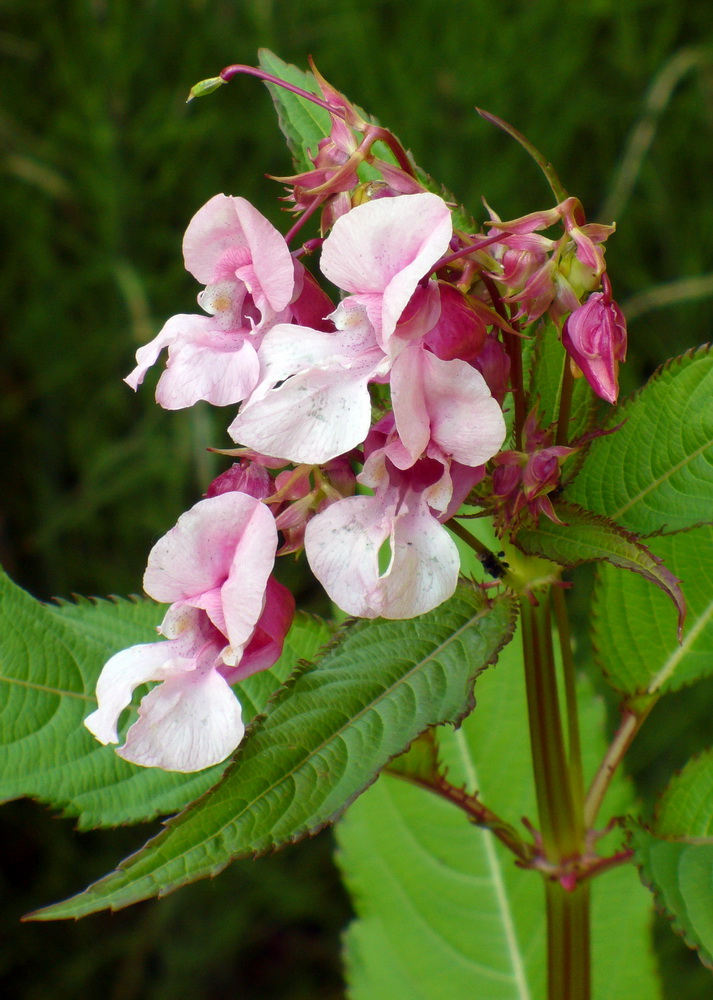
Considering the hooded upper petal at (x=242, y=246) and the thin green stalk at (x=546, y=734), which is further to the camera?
the thin green stalk at (x=546, y=734)

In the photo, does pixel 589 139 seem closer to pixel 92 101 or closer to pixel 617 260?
pixel 617 260

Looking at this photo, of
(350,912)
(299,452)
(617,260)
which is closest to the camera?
(299,452)

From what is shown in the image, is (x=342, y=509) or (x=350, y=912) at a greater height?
(x=342, y=509)

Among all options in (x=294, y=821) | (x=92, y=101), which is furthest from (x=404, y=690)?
(x=92, y=101)

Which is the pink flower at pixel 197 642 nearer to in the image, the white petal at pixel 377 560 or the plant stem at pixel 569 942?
the white petal at pixel 377 560

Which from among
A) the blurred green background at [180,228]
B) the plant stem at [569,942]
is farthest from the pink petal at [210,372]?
the blurred green background at [180,228]

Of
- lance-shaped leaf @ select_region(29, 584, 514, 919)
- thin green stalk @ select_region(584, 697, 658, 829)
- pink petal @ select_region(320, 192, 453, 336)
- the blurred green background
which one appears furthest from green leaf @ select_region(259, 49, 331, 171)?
the blurred green background

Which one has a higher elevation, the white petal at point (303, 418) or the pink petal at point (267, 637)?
the white petal at point (303, 418)
